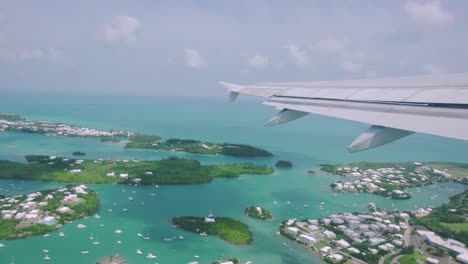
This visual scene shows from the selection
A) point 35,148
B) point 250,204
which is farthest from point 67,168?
point 250,204

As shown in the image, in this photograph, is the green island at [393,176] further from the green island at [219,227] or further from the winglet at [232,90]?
the winglet at [232,90]

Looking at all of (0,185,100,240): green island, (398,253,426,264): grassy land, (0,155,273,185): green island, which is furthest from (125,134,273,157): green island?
(398,253,426,264): grassy land

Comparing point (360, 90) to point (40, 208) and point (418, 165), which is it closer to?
point (40, 208)

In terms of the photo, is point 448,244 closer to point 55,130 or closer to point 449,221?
point 449,221

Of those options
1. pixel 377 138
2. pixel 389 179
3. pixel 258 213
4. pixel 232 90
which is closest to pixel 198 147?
pixel 389 179

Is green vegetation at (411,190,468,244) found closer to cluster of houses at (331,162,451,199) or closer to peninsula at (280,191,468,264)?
peninsula at (280,191,468,264)
